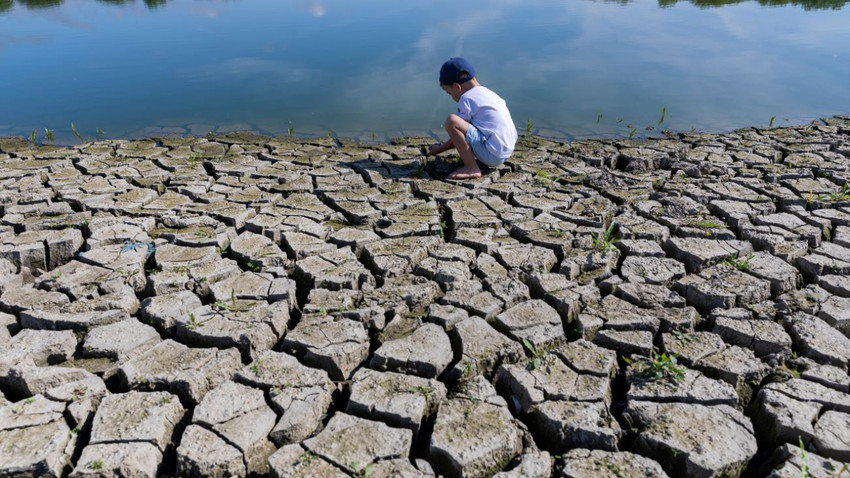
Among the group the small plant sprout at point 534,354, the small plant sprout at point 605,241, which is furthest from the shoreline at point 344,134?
the small plant sprout at point 534,354

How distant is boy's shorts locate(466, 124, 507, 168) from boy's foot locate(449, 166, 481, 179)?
0.13 metres

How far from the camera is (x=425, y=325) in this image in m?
2.72

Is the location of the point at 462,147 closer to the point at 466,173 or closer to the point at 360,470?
the point at 466,173

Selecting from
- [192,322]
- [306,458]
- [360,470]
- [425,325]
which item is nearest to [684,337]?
[425,325]

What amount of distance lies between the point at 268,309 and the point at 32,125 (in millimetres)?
6262

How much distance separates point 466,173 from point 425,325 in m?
2.21

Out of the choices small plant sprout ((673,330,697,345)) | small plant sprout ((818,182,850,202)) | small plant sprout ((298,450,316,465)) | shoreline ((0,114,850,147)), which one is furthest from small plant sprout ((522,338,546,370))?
shoreline ((0,114,850,147))

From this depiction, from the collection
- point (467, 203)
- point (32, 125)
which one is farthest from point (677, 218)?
point (32, 125)

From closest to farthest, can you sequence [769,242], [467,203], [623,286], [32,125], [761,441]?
[761,441] → [623,286] → [769,242] → [467,203] → [32,125]

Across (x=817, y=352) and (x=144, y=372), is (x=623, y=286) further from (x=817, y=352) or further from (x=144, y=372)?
(x=144, y=372)

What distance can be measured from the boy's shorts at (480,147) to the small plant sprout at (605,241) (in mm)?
1316

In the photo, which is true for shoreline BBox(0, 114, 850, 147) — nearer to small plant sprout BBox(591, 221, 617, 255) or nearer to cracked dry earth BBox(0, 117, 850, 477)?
cracked dry earth BBox(0, 117, 850, 477)

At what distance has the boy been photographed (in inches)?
183

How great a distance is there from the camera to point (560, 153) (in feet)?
18.3
